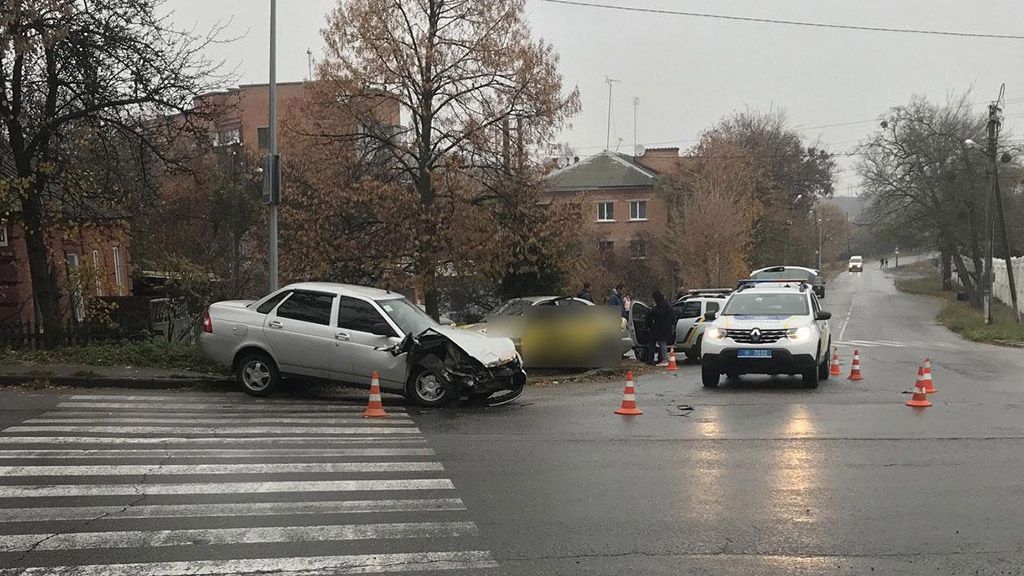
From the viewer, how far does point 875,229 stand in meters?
56.5

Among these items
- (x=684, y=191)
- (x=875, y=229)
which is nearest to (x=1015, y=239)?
(x=875, y=229)

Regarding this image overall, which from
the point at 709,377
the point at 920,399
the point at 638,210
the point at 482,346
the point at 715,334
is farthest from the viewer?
the point at 638,210

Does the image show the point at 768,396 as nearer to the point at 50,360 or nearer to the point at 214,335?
the point at 214,335

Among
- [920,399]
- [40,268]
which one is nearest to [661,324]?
[920,399]

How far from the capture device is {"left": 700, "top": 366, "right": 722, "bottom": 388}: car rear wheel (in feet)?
48.2

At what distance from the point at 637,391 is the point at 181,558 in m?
10.2

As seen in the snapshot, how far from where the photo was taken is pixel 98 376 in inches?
521

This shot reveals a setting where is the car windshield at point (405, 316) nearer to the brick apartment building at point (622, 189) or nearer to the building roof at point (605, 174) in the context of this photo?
the brick apartment building at point (622, 189)

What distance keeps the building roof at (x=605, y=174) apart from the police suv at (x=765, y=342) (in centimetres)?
4519

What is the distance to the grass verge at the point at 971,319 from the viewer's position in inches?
1216

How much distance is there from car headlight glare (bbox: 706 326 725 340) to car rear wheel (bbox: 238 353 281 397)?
23.6 feet

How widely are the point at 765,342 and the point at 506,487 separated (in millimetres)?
8263

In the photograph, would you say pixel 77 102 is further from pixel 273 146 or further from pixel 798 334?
pixel 798 334

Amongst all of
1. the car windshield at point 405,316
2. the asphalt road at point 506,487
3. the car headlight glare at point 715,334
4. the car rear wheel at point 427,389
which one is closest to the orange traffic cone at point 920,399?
the asphalt road at point 506,487
